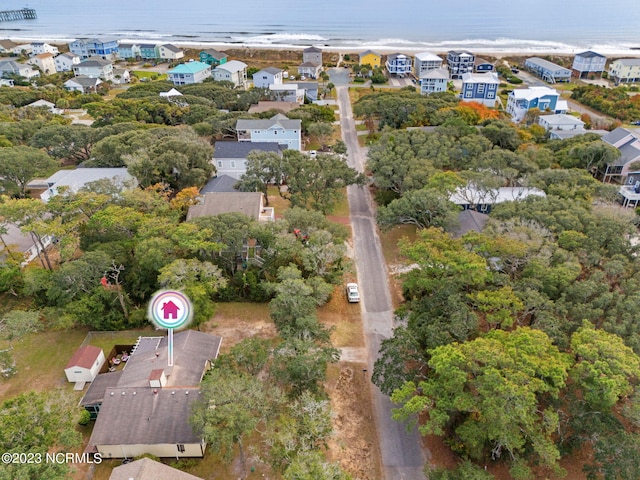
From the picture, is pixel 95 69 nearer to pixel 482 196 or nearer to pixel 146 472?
pixel 482 196

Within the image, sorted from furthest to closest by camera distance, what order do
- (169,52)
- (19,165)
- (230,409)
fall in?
(169,52) < (19,165) < (230,409)

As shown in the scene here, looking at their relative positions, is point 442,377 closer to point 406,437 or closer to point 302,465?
point 406,437

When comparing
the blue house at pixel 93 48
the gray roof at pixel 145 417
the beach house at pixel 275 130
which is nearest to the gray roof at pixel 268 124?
the beach house at pixel 275 130

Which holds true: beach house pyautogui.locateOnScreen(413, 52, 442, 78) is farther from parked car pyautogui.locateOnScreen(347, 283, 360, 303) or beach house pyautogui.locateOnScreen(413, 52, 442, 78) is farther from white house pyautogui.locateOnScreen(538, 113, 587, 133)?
parked car pyautogui.locateOnScreen(347, 283, 360, 303)

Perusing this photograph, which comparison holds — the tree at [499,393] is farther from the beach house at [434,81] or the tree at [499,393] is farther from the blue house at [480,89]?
the beach house at [434,81]

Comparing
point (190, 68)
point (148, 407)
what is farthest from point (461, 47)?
point (148, 407)

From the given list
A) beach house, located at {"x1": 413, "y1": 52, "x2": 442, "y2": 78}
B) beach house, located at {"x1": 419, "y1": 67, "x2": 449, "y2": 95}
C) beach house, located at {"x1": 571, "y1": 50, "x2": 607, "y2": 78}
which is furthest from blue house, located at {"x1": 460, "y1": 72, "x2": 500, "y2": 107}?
beach house, located at {"x1": 571, "y1": 50, "x2": 607, "y2": 78}
